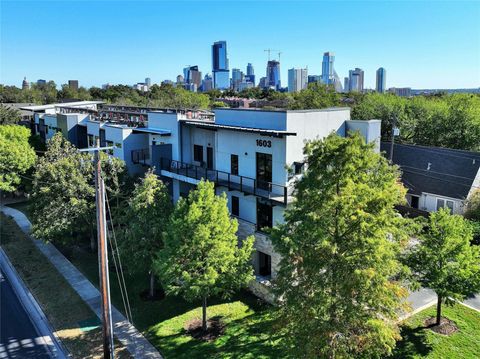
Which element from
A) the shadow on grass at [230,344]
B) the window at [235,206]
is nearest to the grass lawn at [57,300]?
the shadow on grass at [230,344]

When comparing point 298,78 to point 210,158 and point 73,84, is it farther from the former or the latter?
point 210,158

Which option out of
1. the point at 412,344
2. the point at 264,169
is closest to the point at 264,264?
the point at 264,169

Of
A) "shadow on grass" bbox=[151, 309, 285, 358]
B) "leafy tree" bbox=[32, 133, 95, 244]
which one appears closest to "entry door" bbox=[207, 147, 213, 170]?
"leafy tree" bbox=[32, 133, 95, 244]

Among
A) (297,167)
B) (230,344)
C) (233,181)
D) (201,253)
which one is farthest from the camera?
(233,181)

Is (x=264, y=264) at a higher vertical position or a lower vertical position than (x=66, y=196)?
lower

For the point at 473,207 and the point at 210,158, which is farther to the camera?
the point at 473,207

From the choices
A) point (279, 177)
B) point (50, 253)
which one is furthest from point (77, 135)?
point (279, 177)

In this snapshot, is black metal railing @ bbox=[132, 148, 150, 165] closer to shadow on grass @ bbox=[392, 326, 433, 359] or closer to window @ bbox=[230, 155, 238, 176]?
window @ bbox=[230, 155, 238, 176]

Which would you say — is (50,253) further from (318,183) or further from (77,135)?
(318,183)
